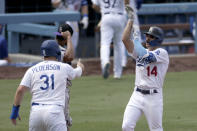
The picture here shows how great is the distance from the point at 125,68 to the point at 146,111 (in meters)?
7.33

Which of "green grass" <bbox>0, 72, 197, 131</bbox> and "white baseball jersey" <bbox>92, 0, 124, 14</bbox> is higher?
"white baseball jersey" <bbox>92, 0, 124, 14</bbox>

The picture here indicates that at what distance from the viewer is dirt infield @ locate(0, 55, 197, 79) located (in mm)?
13930

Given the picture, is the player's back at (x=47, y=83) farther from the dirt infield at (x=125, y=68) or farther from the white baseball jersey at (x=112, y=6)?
the dirt infield at (x=125, y=68)

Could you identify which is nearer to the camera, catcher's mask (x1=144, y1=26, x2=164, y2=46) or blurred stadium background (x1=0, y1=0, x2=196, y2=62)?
catcher's mask (x1=144, y1=26, x2=164, y2=46)

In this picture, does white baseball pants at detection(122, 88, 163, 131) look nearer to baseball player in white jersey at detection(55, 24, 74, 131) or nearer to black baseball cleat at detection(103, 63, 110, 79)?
baseball player in white jersey at detection(55, 24, 74, 131)

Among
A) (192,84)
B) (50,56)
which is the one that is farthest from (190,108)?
(50,56)

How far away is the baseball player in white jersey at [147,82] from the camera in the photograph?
23.7 ft

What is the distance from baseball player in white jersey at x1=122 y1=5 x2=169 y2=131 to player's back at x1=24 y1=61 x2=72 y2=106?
1.16 m

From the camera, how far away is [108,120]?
30.5ft

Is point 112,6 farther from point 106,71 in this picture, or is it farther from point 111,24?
point 106,71

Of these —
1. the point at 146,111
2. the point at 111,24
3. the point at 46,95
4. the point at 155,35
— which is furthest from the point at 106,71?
the point at 46,95

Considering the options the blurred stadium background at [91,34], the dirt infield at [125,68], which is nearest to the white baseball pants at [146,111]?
the dirt infield at [125,68]

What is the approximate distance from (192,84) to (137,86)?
5390 mm

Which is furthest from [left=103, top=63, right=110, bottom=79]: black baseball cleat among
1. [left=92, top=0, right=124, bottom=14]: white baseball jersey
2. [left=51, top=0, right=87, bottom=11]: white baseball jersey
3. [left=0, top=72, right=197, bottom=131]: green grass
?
[left=51, top=0, right=87, bottom=11]: white baseball jersey
